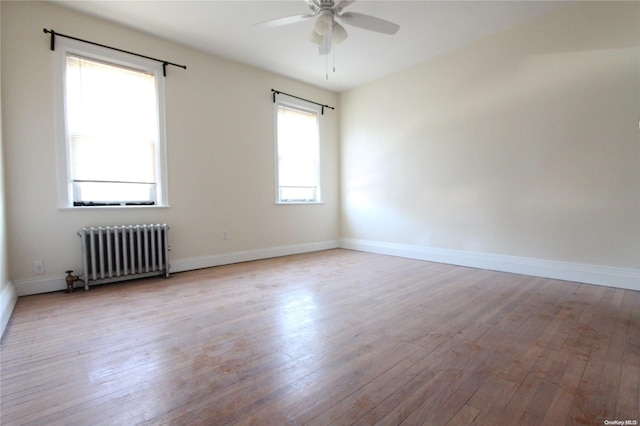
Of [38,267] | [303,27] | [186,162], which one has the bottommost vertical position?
[38,267]

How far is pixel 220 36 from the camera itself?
3.73 meters

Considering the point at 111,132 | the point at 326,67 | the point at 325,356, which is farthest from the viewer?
the point at 326,67

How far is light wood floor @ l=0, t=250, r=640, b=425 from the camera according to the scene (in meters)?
1.30

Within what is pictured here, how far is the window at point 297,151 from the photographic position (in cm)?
509

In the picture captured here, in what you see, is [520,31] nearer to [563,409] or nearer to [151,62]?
[563,409]

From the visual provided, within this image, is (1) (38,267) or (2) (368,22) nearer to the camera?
(2) (368,22)

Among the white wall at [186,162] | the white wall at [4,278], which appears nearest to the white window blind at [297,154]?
the white wall at [186,162]

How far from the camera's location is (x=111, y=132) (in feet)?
11.3

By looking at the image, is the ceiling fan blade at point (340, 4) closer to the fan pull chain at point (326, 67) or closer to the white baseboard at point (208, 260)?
the fan pull chain at point (326, 67)

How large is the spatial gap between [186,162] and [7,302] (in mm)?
2248

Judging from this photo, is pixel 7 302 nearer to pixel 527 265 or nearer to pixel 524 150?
pixel 527 265

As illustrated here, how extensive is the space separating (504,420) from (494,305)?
1.59 meters

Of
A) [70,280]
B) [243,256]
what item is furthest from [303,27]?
[70,280]

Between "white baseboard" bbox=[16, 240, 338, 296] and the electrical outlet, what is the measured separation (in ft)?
0.24
